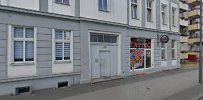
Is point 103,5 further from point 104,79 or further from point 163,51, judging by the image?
point 163,51

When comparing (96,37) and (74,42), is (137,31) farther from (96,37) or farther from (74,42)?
(74,42)

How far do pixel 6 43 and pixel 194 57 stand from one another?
124 feet

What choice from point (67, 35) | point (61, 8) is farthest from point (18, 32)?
point (67, 35)

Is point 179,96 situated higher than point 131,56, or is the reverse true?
point 131,56

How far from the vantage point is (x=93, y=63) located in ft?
51.4

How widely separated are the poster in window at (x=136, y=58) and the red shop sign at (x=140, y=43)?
28cm

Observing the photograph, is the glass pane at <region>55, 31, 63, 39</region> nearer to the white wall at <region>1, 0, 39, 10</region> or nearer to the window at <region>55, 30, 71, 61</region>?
the window at <region>55, 30, 71, 61</region>

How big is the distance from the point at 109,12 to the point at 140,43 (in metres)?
4.83

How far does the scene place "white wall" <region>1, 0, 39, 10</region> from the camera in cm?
1115

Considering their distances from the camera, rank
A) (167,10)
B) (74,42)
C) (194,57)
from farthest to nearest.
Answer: (194,57) < (167,10) < (74,42)

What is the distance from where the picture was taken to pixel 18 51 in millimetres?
11766

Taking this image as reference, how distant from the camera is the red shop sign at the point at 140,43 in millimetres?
19667

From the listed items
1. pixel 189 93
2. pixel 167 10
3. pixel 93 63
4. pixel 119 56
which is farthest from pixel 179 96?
pixel 167 10

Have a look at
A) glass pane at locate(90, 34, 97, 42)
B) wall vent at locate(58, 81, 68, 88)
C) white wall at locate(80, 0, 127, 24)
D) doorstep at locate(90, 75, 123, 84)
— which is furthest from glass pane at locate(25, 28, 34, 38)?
doorstep at locate(90, 75, 123, 84)
